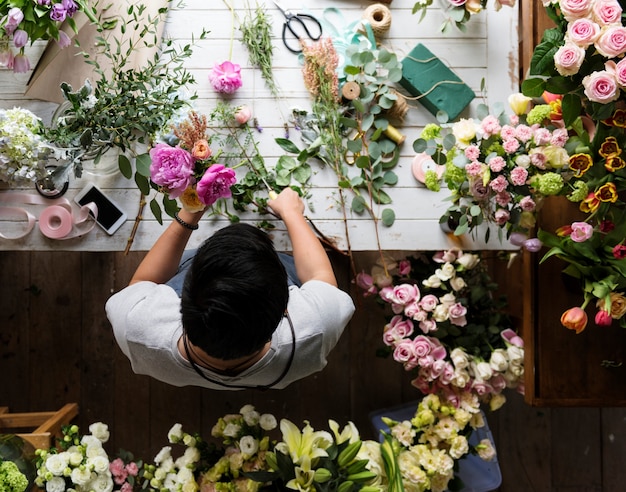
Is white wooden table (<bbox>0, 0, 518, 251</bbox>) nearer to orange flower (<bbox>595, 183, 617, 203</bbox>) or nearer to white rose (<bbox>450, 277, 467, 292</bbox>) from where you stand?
white rose (<bbox>450, 277, 467, 292</bbox>)

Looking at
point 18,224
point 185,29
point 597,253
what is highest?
point 185,29

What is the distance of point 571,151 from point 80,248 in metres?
1.24

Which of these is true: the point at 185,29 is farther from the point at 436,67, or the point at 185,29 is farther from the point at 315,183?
the point at 436,67

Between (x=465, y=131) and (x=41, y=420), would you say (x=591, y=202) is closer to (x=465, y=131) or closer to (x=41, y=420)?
(x=465, y=131)

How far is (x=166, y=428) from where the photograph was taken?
7.18 feet

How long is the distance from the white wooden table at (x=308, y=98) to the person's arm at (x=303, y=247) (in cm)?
13

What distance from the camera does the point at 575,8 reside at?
1112mm

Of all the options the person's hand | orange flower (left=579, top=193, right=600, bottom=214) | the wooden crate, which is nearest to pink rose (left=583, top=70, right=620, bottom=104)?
orange flower (left=579, top=193, right=600, bottom=214)

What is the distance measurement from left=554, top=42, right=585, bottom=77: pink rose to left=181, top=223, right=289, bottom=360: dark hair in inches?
26.7

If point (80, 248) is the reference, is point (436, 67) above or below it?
above

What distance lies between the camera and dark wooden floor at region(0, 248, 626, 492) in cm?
219

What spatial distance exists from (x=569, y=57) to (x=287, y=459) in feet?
3.61

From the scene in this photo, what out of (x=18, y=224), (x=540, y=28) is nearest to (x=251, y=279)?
(x=18, y=224)

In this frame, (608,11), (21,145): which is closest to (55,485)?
(21,145)
